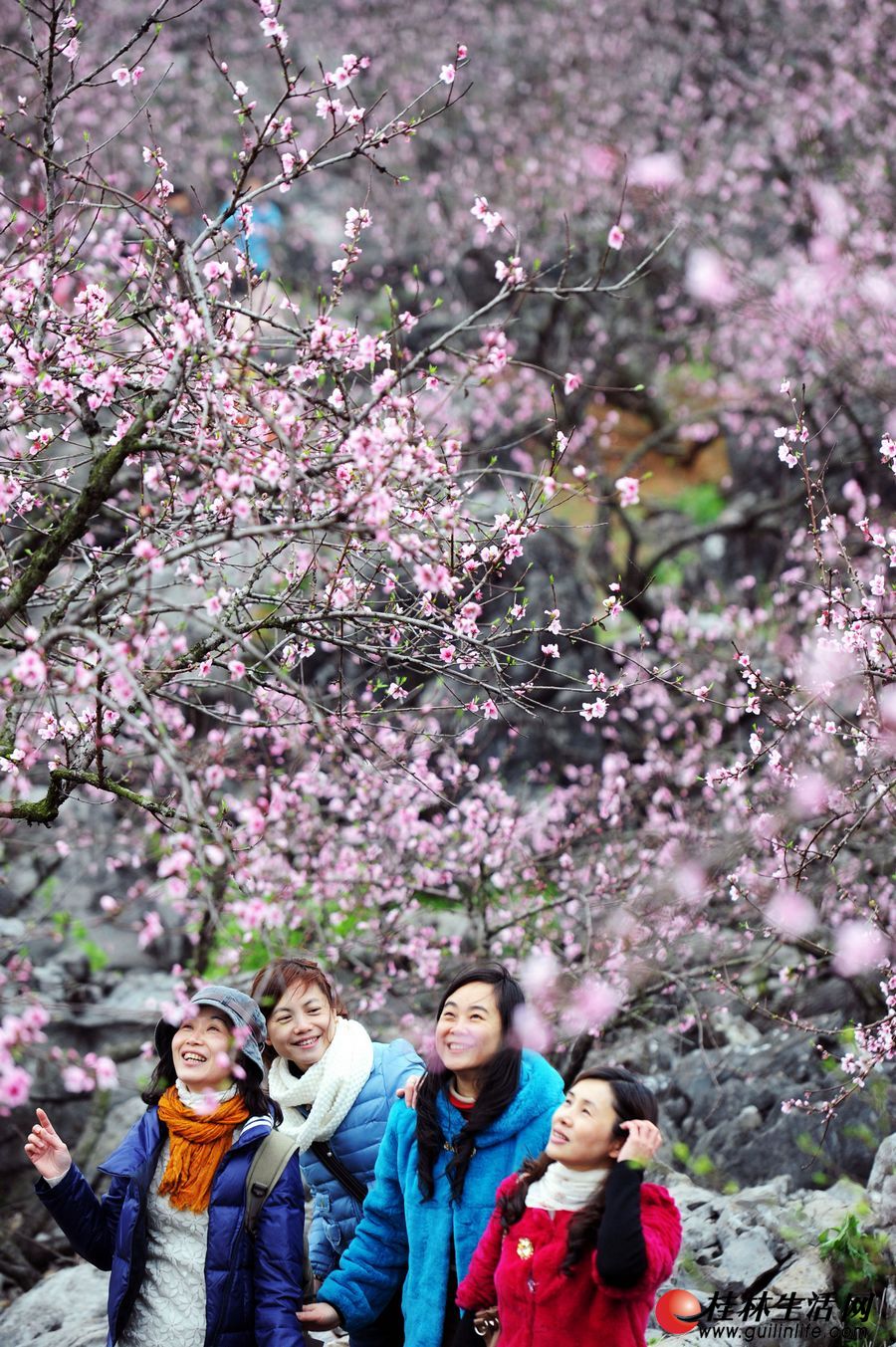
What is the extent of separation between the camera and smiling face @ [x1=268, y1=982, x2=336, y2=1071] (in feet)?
11.0

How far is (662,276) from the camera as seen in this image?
15.7 meters

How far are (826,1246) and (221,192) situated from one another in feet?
55.0

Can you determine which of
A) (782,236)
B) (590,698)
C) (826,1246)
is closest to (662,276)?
(782,236)

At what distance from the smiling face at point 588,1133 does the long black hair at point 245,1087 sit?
40.9 inches

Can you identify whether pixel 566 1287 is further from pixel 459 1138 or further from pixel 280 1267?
pixel 280 1267

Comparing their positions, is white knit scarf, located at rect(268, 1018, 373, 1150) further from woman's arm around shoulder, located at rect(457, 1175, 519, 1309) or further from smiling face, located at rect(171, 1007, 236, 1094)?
woman's arm around shoulder, located at rect(457, 1175, 519, 1309)

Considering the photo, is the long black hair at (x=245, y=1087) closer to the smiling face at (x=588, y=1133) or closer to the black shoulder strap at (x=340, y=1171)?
the black shoulder strap at (x=340, y=1171)

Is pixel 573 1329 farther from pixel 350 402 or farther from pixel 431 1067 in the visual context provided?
pixel 350 402

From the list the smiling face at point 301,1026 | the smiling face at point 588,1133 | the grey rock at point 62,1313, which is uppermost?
the smiling face at point 301,1026

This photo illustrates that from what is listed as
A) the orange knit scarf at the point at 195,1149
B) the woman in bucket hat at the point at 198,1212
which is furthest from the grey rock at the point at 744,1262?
the orange knit scarf at the point at 195,1149

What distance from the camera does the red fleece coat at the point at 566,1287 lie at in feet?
8.05

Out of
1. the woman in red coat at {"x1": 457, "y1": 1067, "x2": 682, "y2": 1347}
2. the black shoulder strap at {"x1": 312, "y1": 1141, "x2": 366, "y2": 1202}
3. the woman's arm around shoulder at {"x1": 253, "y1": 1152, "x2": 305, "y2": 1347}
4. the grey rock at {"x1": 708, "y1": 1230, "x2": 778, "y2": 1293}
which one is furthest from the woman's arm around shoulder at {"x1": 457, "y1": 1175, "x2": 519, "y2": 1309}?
the grey rock at {"x1": 708, "y1": 1230, "x2": 778, "y2": 1293}

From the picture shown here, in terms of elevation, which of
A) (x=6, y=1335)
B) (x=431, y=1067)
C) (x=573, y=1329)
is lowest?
(x=6, y=1335)

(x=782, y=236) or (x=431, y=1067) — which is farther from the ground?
(x=782, y=236)
